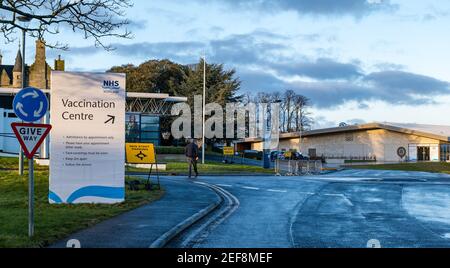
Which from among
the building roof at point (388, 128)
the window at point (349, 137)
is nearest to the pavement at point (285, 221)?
the building roof at point (388, 128)

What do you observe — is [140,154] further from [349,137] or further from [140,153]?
[349,137]

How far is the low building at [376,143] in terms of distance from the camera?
75312mm

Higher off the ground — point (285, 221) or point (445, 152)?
point (445, 152)

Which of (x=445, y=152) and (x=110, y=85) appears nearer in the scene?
(x=110, y=85)

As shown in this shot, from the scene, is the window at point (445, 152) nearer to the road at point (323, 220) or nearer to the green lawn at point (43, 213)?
the road at point (323, 220)

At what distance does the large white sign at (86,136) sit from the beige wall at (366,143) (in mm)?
65643

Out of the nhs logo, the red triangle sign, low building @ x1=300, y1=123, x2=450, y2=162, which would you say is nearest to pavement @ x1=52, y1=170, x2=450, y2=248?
the red triangle sign

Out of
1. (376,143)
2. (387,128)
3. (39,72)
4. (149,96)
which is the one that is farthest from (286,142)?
(39,72)

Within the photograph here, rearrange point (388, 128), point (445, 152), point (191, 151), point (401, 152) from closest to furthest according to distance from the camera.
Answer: point (191, 151) < point (445, 152) < point (388, 128) < point (401, 152)

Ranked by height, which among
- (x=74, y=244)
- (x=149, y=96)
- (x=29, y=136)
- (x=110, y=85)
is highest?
(x=149, y=96)

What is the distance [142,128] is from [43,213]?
4808 centimetres

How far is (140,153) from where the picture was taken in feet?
69.7

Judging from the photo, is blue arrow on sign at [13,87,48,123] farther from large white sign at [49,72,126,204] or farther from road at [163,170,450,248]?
large white sign at [49,72,126,204]
